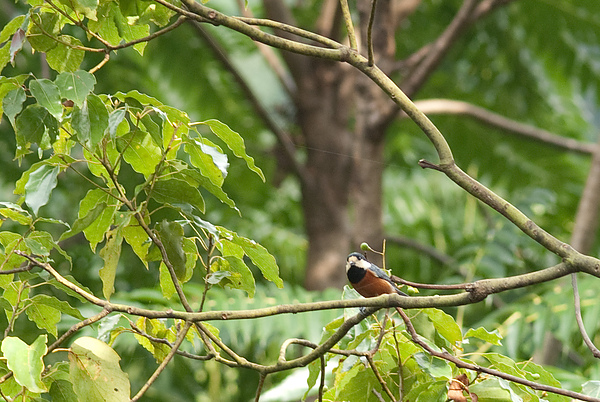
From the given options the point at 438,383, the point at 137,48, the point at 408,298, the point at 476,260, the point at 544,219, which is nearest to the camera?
the point at 408,298

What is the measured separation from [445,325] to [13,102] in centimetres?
66

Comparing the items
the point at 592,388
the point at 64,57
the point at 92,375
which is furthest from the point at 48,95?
the point at 592,388

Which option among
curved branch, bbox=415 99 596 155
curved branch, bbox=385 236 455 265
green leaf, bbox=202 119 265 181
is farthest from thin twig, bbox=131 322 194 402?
curved branch, bbox=385 236 455 265

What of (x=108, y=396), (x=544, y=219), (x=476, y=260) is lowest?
(x=108, y=396)

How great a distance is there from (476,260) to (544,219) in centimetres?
115

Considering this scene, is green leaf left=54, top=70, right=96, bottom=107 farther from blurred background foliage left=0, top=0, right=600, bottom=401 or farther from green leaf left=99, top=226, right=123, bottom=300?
blurred background foliage left=0, top=0, right=600, bottom=401

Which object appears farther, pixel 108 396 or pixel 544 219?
pixel 544 219

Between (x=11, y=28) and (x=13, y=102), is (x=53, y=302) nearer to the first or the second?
(x=13, y=102)

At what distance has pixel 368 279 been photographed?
102cm

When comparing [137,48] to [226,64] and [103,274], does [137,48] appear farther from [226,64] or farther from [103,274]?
[226,64]

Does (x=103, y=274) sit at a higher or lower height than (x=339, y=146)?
lower

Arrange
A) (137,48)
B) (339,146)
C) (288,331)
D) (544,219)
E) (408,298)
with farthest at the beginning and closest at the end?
(544,219) → (339,146) → (288,331) → (137,48) → (408,298)

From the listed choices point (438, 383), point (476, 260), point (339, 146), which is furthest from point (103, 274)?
point (339, 146)

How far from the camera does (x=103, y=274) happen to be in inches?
38.5
